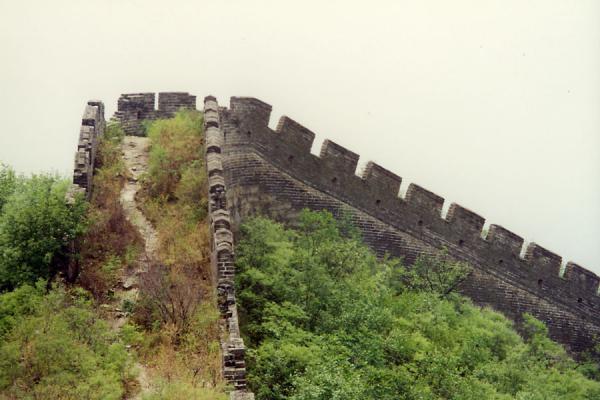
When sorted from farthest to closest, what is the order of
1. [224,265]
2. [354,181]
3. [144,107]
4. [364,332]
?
1. [144,107]
2. [354,181]
3. [364,332]
4. [224,265]

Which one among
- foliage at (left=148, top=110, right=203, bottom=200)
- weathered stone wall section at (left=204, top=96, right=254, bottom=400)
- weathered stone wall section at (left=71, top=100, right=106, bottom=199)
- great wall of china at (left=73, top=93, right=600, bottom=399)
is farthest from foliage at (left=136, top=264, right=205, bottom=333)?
great wall of china at (left=73, top=93, right=600, bottom=399)

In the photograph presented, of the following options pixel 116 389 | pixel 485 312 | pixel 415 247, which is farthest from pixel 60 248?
pixel 485 312

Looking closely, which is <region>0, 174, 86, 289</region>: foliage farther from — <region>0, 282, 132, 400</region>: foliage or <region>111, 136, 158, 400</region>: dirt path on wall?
<region>111, 136, 158, 400</region>: dirt path on wall

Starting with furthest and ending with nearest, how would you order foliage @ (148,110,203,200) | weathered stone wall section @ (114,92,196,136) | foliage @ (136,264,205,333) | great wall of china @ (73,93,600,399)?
weathered stone wall section @ (114,92,196,136) → great wall of china @ (73,93,600,399) → foliage @ (148,110,203,200) → foliage @ (136,264,205,333)

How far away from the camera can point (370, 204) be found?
66.0 ft

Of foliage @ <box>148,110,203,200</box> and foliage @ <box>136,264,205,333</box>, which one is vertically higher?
foliage @ <box>148,110,203,200</box>

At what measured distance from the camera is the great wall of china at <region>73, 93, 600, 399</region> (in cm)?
1959

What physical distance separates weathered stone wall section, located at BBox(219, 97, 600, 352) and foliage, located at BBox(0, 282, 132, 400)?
6.13 m

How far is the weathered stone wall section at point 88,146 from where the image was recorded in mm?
16750

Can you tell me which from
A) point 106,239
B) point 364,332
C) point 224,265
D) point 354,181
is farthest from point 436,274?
point 106,239

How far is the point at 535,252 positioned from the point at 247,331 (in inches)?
341

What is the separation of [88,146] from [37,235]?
331 cm

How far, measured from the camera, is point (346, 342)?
14914 millimetres

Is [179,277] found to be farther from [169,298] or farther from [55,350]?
[55,350]
